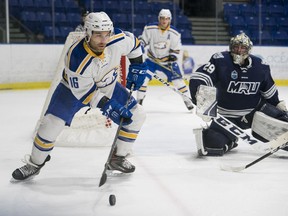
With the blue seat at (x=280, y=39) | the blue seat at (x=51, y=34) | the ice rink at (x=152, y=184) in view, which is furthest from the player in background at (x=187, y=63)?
the ice rink at (x=152, y=184)

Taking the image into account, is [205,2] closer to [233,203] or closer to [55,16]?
[55,16]

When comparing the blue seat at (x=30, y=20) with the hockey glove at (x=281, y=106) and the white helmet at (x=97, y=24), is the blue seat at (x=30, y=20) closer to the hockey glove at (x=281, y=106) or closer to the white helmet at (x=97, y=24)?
the hockey glove at (x=281, y=106)

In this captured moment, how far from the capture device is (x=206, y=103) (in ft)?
9.93

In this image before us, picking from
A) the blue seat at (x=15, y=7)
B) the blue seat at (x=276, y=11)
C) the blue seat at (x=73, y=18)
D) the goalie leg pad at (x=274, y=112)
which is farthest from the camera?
the blue seat at (x=276, y=11)

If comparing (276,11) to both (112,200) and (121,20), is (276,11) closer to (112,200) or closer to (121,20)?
(121,20)

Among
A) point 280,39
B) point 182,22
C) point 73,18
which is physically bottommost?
point 280,39

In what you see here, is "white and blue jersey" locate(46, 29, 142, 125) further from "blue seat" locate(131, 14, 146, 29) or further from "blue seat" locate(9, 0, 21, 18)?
"blue seat" locate(131, 14, 146, 29)

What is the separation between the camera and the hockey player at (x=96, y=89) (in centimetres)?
245

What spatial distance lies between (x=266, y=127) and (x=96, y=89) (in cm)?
120

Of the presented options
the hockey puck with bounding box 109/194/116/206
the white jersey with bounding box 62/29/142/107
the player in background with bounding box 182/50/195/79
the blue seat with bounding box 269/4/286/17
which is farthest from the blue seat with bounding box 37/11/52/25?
the hockey puck with bounding box 109/194/116/206

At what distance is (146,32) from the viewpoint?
6004mm

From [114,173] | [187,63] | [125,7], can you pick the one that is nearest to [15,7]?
[125,7]

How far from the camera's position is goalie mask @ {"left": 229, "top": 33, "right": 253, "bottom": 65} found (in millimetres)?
3107

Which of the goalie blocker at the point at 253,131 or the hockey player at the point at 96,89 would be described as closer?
the hockey player at the point at 96,89
